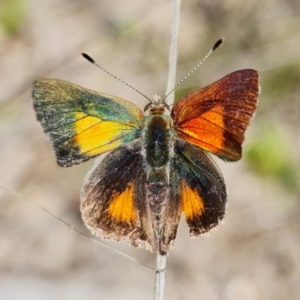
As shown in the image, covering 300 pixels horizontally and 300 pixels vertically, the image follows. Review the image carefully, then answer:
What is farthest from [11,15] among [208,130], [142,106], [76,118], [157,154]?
[208,130]

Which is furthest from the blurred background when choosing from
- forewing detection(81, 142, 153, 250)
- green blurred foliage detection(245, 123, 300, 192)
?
forewing detection(81, 142, 153, 250)

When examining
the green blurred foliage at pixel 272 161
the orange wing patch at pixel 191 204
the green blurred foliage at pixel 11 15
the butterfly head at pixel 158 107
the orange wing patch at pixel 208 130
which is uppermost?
the orange wing patch at pixel 208 130

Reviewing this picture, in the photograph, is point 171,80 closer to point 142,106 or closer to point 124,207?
point 124,207

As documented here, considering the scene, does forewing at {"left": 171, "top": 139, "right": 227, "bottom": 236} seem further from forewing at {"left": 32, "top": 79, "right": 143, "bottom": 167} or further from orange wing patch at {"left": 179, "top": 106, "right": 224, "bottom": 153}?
forewing at {"left": 32, "top": 79, "right": 143, "bottom": 167}

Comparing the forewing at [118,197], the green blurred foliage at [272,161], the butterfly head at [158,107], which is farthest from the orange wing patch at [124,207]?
the green blurred foliage at [272,161]

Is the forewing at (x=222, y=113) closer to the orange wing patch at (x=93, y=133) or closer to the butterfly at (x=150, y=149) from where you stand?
the butterfly at (x=150, y=149)

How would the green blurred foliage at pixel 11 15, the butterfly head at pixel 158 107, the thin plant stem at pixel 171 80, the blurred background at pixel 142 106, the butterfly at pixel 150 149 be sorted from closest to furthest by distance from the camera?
the thin plant stem at pixel 171 80 → the butterfly at pixel 150 149 → the butterfly head at pixel 158 107 → the blurred background at pixel 142 106 → the green blurred foliage at pixel 11 15

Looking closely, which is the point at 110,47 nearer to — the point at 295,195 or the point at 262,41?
the point at 262,41

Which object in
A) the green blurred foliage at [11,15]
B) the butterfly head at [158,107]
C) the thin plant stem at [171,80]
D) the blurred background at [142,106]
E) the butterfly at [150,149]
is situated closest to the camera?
the thin plant stem at [171,80]
